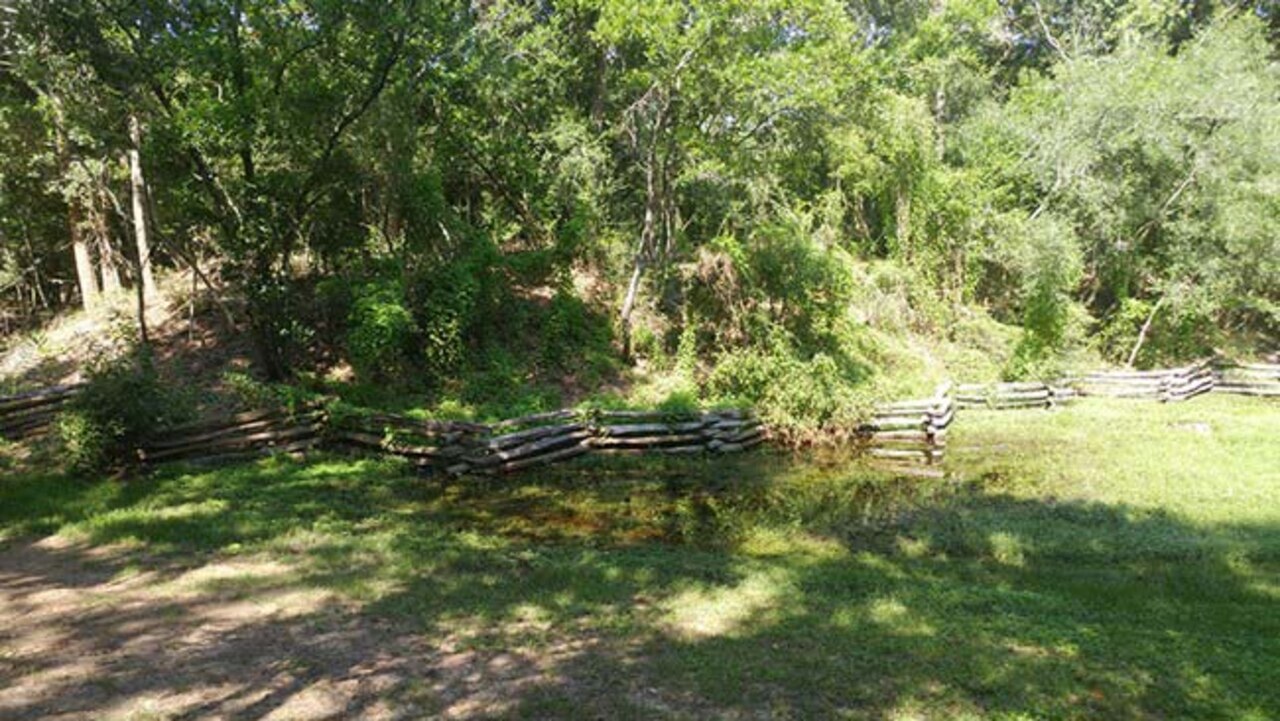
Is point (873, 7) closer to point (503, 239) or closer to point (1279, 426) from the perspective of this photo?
point (503, 239)

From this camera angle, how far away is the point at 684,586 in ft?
22.0

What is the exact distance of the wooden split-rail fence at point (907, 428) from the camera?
43.9 ft

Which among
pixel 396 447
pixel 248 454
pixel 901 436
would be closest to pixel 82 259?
pixel 248 454

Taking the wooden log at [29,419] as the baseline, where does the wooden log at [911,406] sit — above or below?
below

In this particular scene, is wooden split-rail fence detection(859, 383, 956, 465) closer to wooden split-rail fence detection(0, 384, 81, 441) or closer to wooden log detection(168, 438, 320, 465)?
wooden log detection(168, 438, 320, 465)

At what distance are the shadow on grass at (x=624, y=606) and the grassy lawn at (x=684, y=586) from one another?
0.03 metres

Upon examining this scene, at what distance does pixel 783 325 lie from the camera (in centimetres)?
1778

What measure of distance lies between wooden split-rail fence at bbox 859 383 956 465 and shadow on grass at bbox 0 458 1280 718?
3149mm

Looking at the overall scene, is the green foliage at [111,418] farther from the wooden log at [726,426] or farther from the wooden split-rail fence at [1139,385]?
the wooden split-rail fence at [1139,385]

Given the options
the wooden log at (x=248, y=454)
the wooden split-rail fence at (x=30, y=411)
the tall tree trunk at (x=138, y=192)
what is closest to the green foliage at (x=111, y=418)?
the wooden log at (x=248, y=454)

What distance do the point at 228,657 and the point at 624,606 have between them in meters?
2.98

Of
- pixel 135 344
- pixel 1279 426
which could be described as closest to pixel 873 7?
pixel 1279 426

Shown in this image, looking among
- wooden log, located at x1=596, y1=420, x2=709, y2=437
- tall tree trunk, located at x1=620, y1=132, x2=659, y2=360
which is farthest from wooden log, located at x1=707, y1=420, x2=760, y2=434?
tall tree trunk, located at x1=620, y1=132, x2=659, y2=360

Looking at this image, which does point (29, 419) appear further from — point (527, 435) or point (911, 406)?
point (911, 406)
